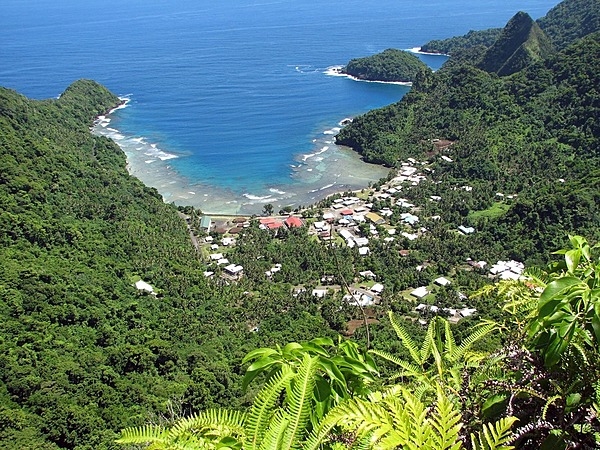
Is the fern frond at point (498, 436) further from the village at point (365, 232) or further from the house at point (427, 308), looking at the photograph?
the house at point (427, 308)

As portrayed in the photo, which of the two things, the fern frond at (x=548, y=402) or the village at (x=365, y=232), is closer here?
the fern frond at (x=548, y=402)

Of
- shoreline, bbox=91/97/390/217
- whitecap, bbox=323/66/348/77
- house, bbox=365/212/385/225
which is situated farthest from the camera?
whitecap, bbox=323/66/348/77

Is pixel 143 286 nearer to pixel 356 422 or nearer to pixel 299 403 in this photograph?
pixel 299 403

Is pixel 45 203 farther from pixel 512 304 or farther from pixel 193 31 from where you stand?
pixel 193 31

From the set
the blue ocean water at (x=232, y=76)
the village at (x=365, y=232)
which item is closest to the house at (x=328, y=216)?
the village at (x=365, y=232)

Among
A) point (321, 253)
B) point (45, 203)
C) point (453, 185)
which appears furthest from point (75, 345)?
point (453, 185)

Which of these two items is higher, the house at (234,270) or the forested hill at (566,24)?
the forested hill at (566,24)

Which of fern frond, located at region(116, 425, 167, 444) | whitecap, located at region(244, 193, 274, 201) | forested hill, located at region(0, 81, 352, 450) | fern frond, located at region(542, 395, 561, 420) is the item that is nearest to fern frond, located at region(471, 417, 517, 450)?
fern frond, located at region(542, 395, 561, 420)

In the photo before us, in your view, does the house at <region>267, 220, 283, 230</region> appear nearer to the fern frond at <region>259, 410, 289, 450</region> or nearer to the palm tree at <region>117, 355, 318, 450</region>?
the palm tree at <region>117, 355, 318, 450</region>
